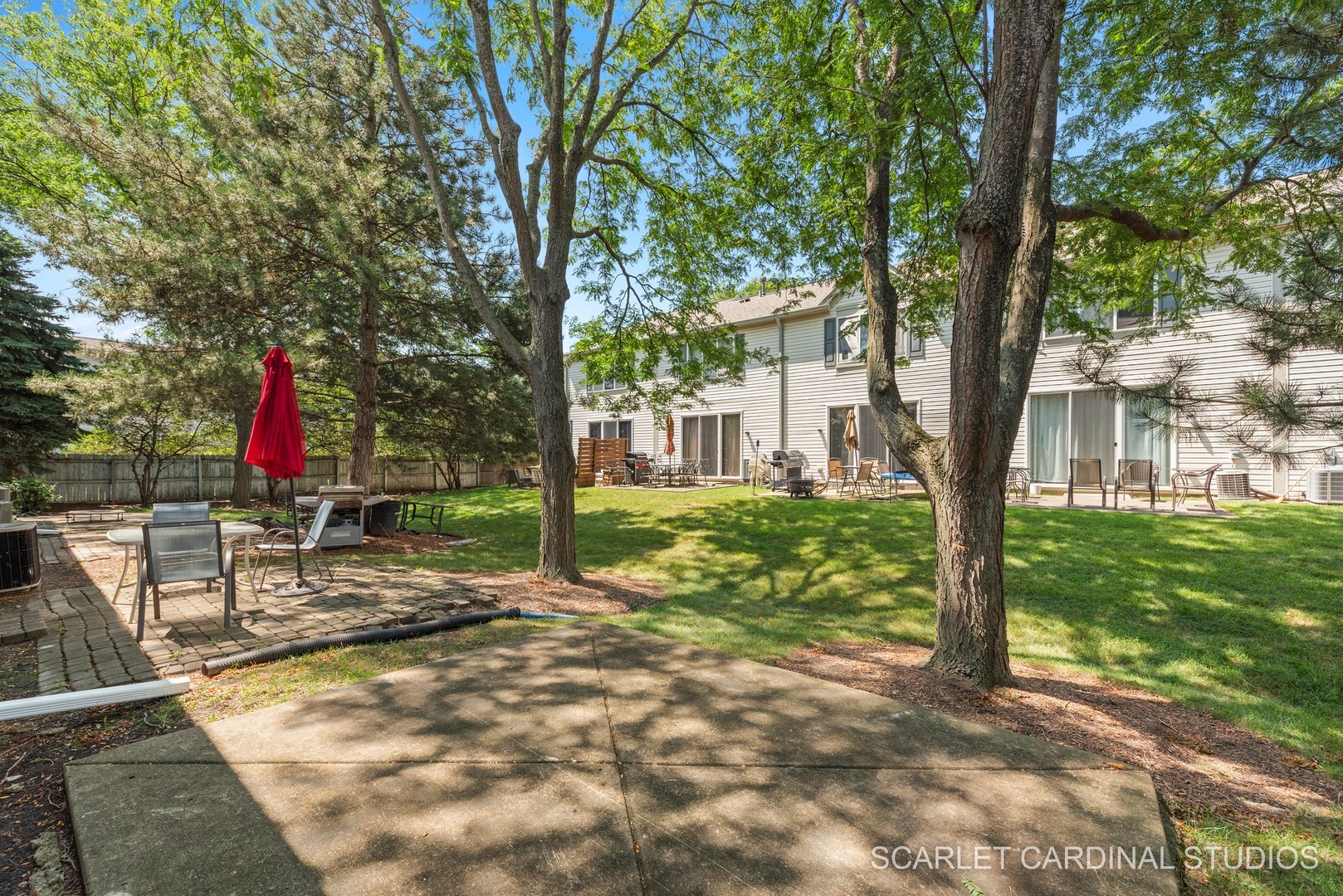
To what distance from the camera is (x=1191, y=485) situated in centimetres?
1206

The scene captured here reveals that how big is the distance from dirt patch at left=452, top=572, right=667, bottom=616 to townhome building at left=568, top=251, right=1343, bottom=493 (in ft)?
12.4

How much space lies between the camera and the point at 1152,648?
518 cm

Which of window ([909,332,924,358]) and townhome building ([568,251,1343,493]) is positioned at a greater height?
window ([909,332,924,358])

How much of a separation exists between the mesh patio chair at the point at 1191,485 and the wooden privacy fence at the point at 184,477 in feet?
42.9

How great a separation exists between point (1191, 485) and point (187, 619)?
16.5 meters

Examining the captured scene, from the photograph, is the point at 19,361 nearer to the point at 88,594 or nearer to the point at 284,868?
the point at 88,594

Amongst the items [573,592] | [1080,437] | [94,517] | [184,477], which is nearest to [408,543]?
[573,592]

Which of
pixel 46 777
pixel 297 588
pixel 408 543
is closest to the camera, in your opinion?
pixel 46 777

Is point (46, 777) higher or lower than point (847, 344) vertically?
lower

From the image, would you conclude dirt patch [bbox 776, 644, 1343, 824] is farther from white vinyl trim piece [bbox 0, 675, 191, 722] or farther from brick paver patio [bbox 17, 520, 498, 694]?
white vinyl trim piece [bbox 0, 675, 191, 722]

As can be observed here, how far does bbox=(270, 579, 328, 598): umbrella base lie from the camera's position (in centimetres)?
608

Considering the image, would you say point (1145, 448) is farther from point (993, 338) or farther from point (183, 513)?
point (183, 513)

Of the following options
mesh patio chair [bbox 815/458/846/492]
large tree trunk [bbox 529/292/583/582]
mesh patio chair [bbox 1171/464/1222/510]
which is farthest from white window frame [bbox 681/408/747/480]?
large tree trunk [bbox 529/292/583/582]

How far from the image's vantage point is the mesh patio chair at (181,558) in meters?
4.55
